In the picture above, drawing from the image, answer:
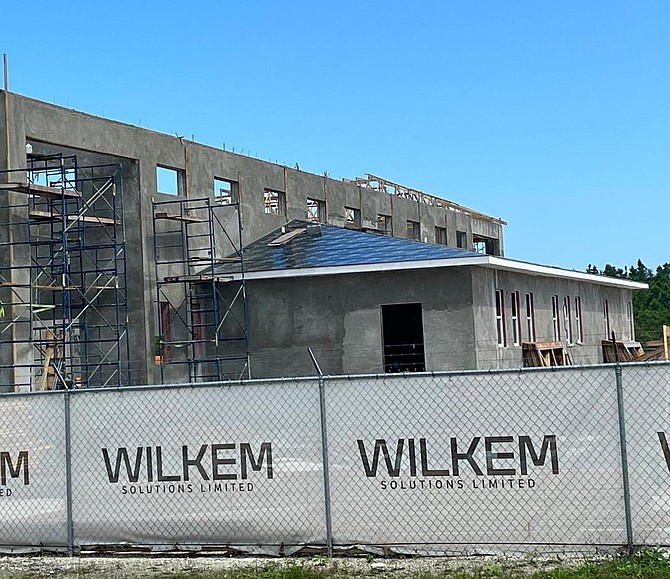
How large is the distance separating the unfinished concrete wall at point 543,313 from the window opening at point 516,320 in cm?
18

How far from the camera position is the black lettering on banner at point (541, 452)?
1040 cm

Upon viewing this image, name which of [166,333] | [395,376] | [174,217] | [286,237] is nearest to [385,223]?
[286,237]

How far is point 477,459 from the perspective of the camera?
10.6 meters

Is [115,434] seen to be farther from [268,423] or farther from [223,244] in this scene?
[223,244]

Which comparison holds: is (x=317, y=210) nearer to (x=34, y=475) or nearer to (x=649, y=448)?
(x=34, y=475)

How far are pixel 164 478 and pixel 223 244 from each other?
2454 centimetres

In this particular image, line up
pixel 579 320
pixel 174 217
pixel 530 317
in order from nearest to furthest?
pixel 174 217 < pixel 530 317 < pixel 579 320

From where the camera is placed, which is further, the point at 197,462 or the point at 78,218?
the point at 78,218

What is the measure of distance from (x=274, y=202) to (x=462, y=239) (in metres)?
20.2

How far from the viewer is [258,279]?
3184cm

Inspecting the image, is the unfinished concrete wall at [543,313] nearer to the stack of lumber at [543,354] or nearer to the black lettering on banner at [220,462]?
the stack of lumber at [543,354]

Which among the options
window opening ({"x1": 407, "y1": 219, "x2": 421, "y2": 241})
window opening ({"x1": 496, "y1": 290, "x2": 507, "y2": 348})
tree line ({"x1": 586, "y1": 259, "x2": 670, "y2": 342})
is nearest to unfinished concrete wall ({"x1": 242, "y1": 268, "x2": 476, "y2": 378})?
window opening ({"x1": 496, "y1": 290, "x2": 507, "y2": 348})

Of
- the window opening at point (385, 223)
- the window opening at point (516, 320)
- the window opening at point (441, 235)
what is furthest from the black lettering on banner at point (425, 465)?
the window opening at point (441, 235)

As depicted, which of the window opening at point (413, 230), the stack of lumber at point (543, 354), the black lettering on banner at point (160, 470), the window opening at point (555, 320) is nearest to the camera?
the black lettering on banner at point (160, 470)
